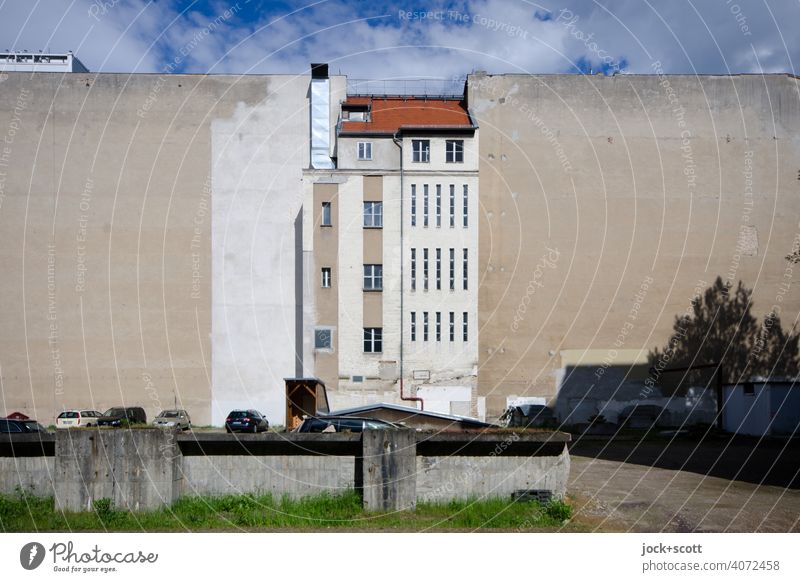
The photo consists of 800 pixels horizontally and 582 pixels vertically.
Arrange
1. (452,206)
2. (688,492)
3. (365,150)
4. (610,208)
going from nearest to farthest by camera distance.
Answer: (688,492)
(452,206)
(365,150)
(610,208)

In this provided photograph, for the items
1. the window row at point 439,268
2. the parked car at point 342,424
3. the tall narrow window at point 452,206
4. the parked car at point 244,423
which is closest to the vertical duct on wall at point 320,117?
the tall narrow window at point 452,206

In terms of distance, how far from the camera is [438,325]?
167 feet

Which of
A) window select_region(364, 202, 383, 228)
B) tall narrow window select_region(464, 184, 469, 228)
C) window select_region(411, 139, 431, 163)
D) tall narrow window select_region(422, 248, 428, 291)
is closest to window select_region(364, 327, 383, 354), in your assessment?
tall narrow window select_region(422, 248, 428, 291)

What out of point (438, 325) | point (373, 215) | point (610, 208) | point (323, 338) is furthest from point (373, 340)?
point (610, 208)

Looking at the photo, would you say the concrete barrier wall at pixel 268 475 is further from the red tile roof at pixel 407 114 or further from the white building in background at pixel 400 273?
the red tile roof at pixel 407 114

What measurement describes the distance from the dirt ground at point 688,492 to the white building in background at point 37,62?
45186mm

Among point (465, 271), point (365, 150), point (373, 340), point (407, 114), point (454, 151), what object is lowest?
point (373, 340)

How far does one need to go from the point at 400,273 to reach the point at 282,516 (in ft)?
117

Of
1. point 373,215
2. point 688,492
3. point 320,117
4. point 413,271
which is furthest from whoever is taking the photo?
point 320,117

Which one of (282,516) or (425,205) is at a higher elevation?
(425,205)

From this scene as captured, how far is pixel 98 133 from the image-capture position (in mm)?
54719

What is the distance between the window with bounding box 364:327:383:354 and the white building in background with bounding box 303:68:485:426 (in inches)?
2.3

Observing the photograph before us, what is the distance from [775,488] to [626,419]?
31.5 metres

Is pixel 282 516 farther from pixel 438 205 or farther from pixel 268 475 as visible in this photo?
pixel 438 205
